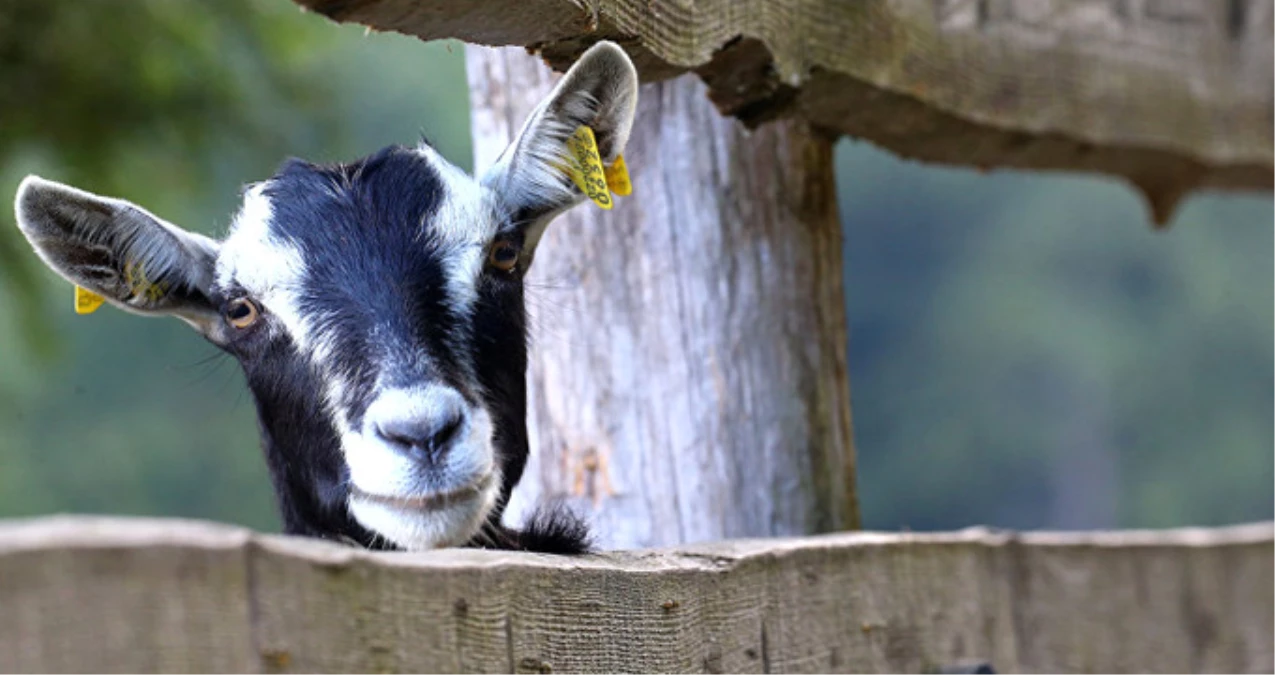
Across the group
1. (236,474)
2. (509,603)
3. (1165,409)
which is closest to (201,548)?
(509,603)

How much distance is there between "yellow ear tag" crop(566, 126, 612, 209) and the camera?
4.10 metres

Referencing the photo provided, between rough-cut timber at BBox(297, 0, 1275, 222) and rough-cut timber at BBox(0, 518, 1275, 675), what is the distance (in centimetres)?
121

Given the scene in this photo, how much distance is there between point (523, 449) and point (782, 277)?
1.18 meters

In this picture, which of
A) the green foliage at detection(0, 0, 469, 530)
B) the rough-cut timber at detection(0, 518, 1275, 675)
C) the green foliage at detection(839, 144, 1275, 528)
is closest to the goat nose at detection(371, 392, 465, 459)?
the rough-cut timber at detection(0, 518, 1275, 675)

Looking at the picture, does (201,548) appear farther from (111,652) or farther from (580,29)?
(580,29)

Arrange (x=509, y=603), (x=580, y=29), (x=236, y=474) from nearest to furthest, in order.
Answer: (x=509, y=603) → (x=580, y=29) → (x=236, y=474)

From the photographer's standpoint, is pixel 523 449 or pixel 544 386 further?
pixel 544 386

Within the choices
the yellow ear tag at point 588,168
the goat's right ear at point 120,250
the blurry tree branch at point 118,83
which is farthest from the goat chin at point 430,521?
the blurry tree branch at point 118,83

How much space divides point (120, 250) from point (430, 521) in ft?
4.20

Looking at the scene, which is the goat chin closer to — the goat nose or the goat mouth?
the goat mouth

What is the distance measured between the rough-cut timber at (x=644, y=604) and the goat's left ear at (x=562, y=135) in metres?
1.17

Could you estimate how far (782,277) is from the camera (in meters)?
5.12

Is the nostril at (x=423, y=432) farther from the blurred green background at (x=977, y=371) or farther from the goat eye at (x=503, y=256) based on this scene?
the blurred green background at (x=977, y=371)

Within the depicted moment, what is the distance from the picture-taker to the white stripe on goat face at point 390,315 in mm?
3564
